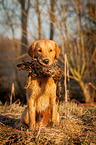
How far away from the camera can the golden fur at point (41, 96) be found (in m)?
2.31

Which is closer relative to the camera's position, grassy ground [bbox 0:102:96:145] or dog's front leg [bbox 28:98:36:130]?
grassy ground [bbox 0:102:96:145]

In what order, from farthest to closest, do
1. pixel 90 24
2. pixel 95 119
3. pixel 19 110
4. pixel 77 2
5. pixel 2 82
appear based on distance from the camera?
pixel 2 82 → pixel 90 24 → pixel 77 2 → pixel 19 110 → pixel 95 119

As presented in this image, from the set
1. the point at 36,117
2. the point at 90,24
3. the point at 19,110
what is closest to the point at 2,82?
the point at 19,110

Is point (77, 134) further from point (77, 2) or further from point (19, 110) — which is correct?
point (77, 2)

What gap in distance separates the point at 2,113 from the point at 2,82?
443 cm

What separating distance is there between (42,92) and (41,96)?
0.08m

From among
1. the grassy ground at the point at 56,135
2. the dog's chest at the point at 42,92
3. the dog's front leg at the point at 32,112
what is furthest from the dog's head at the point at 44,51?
the grassy ground at the point at 56,135

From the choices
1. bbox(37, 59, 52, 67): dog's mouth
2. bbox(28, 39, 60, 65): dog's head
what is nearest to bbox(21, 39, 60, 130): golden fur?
bbox(28, 39, 60, 65): dog's head

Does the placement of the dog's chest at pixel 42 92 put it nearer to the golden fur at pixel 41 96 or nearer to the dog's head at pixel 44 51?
the golden fur at pixel 41 96

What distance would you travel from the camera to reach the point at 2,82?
7.88 m

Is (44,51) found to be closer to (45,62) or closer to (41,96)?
(45,62)

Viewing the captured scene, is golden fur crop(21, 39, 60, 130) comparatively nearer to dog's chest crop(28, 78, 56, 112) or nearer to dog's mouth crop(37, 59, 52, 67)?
dog's chest crop(28, 78, 56, 112)

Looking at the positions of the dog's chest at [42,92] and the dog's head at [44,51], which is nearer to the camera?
the dog's head at [44,51]

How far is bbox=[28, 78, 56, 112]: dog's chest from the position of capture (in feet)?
7.68
